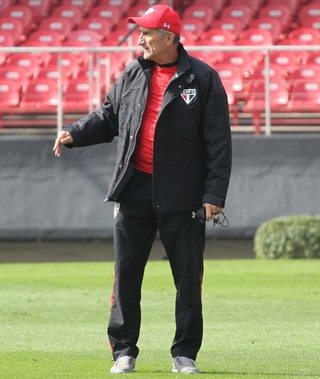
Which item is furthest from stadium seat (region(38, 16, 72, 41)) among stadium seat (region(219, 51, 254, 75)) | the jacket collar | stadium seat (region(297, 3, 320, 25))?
the jacket collar

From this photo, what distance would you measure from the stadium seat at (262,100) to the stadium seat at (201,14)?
4924 millimetres

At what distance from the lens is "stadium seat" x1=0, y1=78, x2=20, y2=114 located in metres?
18.1

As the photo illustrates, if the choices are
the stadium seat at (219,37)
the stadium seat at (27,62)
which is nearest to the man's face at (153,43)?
the stadium seat at (27,62)

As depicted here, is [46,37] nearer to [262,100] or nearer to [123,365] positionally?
[262,100]

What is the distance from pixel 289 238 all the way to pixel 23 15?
8.21m

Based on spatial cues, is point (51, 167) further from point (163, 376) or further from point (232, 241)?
point (163, 376)

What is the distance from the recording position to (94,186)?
59.7 feet

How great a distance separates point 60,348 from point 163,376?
1806 mm

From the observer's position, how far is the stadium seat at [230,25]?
72.6 ft

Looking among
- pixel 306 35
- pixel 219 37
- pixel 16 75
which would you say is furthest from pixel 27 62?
pixel 306 35

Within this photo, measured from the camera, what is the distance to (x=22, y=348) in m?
8.79

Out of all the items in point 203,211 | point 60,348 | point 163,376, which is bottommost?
point 60,348

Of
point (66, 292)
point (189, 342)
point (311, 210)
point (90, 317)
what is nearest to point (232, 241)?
point (311, 210)

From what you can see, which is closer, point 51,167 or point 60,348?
point 60,348
